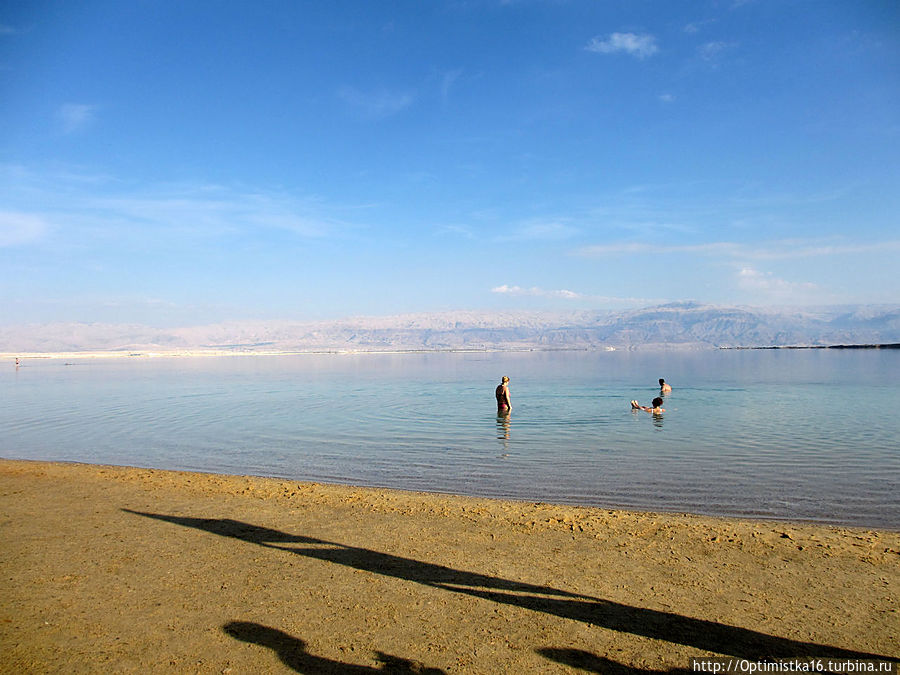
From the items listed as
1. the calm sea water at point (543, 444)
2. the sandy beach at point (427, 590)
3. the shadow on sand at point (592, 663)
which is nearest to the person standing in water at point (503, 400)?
the calm sea water at point (543, 444)

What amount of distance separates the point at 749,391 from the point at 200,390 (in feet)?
120

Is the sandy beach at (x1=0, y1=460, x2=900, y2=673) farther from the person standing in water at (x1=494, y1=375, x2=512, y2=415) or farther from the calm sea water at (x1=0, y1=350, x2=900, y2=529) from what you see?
the person standing in water at (x1=494, y1=375, x2=512, y2=415)

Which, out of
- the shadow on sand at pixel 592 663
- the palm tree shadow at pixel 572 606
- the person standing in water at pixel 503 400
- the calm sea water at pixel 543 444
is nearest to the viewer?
the shadow on sand at pixel 592 663

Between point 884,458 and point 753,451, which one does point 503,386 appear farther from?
point 884,458

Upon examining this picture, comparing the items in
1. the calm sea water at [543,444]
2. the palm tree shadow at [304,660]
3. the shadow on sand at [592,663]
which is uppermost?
the shadow on sand at [592,663]

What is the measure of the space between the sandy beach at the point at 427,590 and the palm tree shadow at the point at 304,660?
2 centimetres

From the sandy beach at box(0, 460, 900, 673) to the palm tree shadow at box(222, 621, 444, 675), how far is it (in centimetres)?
2

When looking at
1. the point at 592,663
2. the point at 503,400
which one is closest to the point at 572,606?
the point at 592,663

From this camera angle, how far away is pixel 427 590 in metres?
6.50

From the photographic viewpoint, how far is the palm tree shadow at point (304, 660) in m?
4.94

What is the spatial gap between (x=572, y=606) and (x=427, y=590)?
1539 millimetres

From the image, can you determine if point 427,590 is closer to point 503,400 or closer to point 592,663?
point 592,663

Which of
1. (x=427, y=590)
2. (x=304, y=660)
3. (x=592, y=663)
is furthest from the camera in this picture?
(x=427, y=590)

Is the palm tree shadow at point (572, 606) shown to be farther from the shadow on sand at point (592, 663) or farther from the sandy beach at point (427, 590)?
the shadow on sand at point (592, 663)
